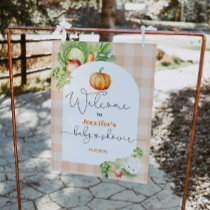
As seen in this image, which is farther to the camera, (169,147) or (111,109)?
(169,147)

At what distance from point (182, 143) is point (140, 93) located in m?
3.03

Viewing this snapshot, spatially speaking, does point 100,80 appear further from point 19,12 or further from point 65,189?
point 19,12

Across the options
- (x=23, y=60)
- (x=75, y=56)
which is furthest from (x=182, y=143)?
(x=23, y=60)

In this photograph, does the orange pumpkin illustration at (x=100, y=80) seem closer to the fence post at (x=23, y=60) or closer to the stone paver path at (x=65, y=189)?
the stone paver path at (x=65, y=189)

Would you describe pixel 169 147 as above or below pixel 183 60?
below

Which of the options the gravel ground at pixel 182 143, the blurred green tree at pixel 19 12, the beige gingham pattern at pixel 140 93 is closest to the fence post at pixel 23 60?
the blurred green tree at pixel 19 12

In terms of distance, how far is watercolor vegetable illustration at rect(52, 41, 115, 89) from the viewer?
1897mm

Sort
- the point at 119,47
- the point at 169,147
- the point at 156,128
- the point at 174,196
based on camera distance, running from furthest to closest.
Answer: the point at 156,128, the point at 169,147, the point at 174,196, the point at 119,47

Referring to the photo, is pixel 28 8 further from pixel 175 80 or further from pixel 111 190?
pixel 111 190

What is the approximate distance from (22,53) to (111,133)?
6544mm

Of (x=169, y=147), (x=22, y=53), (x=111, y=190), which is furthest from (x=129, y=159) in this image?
(x=22, y=53)

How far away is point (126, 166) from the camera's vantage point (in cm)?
203

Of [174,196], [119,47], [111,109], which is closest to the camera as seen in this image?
[119,47]

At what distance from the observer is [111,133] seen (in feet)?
6.72
